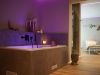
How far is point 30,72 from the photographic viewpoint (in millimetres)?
2641

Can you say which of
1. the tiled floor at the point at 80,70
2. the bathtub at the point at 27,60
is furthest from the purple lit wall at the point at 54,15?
the bathtub at the point at 27,60

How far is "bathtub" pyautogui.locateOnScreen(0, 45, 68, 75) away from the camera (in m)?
2.67

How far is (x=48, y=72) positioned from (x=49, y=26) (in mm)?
2084

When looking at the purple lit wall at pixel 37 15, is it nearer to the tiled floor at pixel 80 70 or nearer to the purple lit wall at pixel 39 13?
the purple lit wall at pixel 39 13

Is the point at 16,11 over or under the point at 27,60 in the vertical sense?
over

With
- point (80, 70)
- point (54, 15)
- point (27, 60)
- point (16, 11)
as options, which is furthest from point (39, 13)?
point (27, 60)

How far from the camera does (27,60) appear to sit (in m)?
2.66

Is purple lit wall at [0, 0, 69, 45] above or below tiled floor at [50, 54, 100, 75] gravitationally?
above

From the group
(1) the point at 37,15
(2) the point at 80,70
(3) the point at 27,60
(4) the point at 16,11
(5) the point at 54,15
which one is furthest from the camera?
(1) the point at 37,15

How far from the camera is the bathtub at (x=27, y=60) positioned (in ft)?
8.75

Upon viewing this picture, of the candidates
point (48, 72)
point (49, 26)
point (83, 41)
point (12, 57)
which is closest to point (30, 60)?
point (12, 57)

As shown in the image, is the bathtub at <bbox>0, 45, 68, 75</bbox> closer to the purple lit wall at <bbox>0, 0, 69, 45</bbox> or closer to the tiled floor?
the tiled floor

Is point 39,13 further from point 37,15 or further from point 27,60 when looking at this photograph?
point 27,60

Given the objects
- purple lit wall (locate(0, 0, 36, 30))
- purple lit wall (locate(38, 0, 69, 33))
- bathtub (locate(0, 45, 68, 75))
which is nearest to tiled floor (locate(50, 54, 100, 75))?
bathtub (locate(0, 45, 68, 75))
